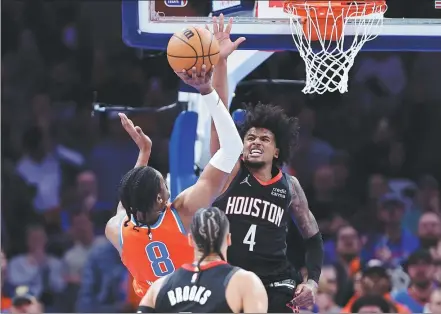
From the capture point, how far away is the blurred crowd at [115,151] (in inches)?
400

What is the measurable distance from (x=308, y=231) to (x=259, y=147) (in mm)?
631

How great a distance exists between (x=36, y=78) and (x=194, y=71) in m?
6.23

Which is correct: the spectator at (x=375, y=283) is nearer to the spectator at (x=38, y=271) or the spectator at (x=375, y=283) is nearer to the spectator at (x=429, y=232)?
the spectator at (x=429, y=232)

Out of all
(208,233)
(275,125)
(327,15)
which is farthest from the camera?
(327,15)

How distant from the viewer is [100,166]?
11.0m

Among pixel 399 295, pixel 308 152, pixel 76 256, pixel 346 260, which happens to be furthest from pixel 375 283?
pixel 76 256

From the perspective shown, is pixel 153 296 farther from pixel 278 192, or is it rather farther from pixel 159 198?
pixel 278 192

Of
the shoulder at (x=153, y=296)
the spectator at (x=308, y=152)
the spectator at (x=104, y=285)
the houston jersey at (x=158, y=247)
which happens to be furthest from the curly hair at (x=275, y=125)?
the spectator at (x=308, y=152)

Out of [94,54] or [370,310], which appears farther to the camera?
[94,54]

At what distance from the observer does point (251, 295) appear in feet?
15.4

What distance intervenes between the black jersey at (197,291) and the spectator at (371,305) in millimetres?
3079

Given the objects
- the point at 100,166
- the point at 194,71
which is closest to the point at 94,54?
the point at 100,166

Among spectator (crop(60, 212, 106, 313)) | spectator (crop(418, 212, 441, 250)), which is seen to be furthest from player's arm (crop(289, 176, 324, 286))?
spectator (crop(60, 212, 106, 313))

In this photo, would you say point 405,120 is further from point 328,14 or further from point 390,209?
point 328,14
